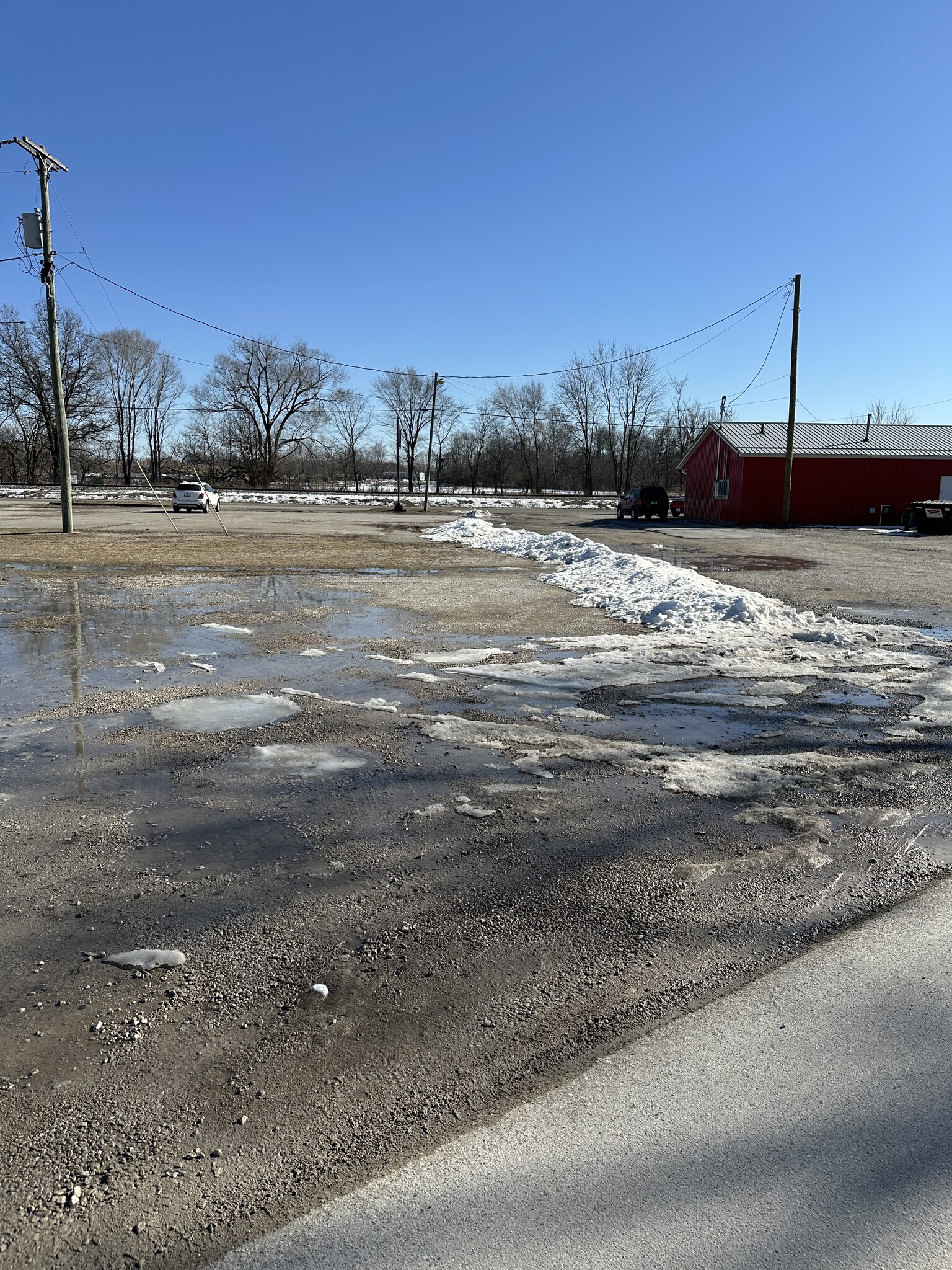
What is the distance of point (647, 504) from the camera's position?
4212 cm

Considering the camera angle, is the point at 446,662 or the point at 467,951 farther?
the point at 446,662

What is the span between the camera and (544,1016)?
2893 mm

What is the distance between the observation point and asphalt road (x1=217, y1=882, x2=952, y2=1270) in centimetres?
199

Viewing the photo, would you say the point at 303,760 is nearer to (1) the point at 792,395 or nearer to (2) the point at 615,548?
(2) the point at 615,548

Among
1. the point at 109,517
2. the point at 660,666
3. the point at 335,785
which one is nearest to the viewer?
the point at 335,785

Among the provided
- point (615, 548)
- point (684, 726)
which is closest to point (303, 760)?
point (684, 726)

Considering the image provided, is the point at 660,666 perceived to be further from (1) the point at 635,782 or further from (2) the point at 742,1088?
(2) the point at 742,1088

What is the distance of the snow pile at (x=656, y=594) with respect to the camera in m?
10.9

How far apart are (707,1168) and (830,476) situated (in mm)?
42646

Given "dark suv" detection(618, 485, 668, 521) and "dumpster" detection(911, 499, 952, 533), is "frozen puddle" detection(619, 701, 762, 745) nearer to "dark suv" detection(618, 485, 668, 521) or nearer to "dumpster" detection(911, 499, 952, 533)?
"dumpster" detection(911, 499, 952, 533)

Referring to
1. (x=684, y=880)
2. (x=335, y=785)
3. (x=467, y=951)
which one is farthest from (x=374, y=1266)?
(x=335, y=785)

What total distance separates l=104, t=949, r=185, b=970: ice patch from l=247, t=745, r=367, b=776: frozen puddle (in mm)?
2046

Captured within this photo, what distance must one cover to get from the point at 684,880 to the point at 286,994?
188 centimetres

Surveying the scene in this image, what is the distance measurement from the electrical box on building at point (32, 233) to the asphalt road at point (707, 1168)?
2456 cm
